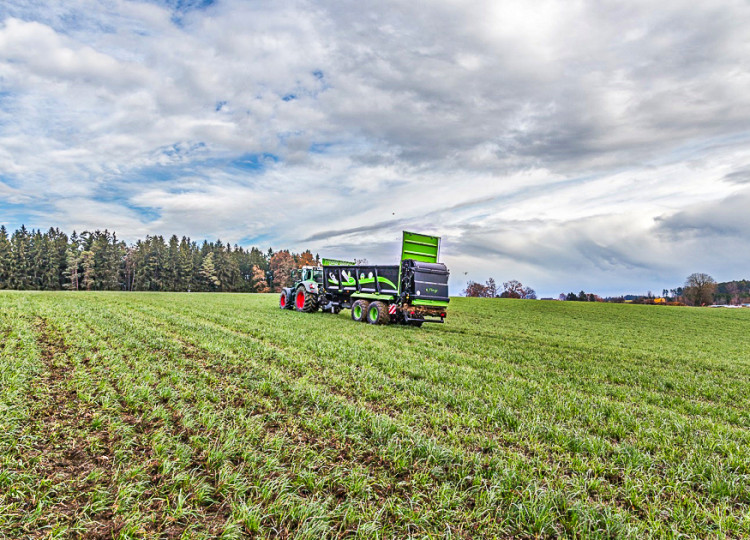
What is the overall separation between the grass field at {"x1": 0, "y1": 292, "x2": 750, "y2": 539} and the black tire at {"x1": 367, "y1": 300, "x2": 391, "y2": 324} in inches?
315

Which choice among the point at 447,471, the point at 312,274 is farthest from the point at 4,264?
the point at 447,471

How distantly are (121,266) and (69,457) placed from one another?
89.4m

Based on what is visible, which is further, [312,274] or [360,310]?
[312,274]

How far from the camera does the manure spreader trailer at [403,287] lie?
16.4 meters

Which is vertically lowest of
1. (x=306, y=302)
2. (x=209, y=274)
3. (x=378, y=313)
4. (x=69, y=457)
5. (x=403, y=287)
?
(x=69, y=457)

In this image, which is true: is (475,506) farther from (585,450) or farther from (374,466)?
(585,450)

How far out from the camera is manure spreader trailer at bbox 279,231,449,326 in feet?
53.9

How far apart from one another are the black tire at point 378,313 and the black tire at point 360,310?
36 cm

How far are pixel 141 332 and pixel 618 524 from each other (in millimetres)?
12093

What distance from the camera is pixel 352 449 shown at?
4.46m

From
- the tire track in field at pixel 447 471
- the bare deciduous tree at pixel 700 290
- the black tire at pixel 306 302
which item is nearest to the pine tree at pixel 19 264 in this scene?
the black tire at pixel 306 302

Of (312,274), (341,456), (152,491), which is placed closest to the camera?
(152,491)

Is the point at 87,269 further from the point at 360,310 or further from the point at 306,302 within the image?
the point at 360,310

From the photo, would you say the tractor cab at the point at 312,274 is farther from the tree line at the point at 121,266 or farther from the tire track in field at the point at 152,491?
the tree line at the point at 121,266
